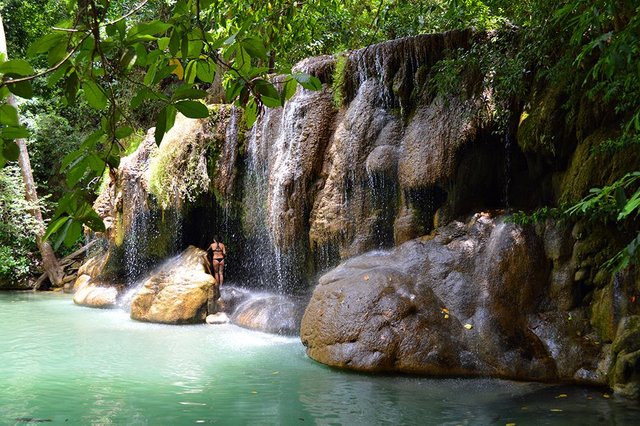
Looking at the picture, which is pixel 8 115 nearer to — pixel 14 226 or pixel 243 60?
pixel 243 60

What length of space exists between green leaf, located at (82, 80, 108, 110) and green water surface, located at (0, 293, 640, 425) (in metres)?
3.74

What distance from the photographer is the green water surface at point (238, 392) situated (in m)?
4.62

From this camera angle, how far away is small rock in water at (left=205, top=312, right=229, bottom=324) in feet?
32.2

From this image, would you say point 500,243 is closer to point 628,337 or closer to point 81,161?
point 628,337

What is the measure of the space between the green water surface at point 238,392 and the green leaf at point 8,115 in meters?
3.86

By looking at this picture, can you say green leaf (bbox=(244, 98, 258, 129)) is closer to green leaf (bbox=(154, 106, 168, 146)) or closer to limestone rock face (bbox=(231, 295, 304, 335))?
green leaf (bbox=(154, 106, 168, 146))

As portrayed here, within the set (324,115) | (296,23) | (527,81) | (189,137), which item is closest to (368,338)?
(296,23)

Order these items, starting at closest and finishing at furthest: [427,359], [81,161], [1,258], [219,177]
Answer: [81,161] < [427,359] < [219,177] < [1,258]

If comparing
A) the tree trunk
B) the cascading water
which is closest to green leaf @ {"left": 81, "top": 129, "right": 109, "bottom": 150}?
the cascading water

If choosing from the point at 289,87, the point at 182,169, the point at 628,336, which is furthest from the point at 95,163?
the point at 182,169

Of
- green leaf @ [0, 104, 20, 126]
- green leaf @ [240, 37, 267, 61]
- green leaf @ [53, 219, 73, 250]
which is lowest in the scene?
green leaf @ [53, 219, 73, 250]

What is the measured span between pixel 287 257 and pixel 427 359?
16.1 ft

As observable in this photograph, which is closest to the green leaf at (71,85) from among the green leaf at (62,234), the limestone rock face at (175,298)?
the green leaf at (62,234)

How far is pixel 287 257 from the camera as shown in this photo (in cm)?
1054
